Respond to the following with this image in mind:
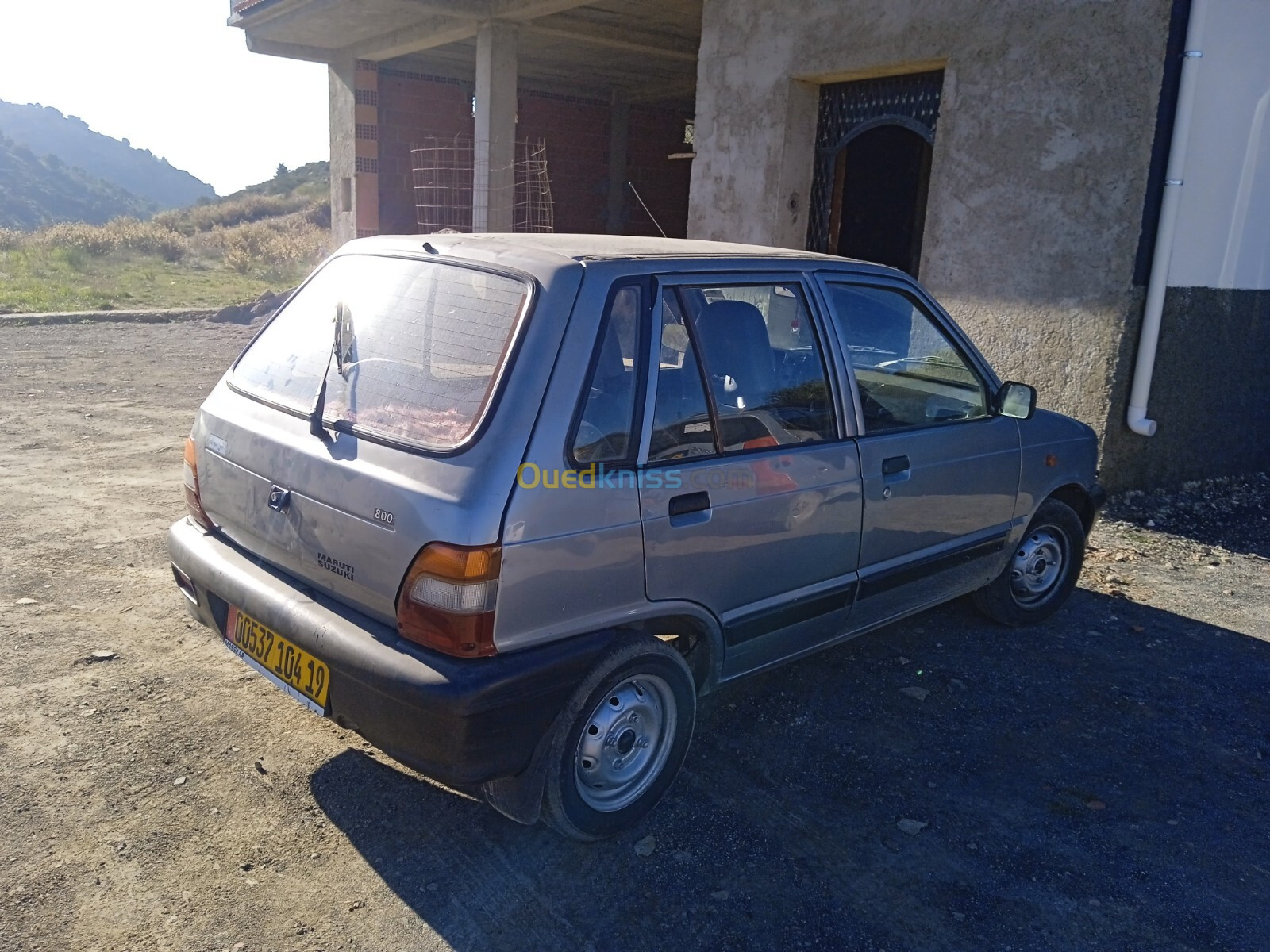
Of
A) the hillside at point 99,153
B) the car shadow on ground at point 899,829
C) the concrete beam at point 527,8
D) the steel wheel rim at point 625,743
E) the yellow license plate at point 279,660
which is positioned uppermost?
the hillside at point 99,153

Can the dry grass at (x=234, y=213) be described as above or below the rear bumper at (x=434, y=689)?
above

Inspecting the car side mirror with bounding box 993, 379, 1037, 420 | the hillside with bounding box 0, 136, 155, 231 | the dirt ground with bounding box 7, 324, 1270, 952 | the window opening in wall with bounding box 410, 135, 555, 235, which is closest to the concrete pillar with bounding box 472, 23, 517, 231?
the window opening in wall with bounding box 410, 135, 555, 235

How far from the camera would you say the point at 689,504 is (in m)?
3.01

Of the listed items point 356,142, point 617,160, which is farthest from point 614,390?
point 617,160

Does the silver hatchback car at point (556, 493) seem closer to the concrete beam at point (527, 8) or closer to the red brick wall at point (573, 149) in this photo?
the concrete beam at point (527, 8)

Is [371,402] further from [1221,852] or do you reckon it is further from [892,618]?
[1221,852]

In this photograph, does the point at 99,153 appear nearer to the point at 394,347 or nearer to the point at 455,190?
the point at 455,190

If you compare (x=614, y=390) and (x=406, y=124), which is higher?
(x=406, y=124)

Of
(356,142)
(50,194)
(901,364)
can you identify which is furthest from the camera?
(50,194)

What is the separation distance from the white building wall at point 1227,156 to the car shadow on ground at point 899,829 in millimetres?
3406

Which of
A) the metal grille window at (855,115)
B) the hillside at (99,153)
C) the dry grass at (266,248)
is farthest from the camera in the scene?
the hillside at (99,153)

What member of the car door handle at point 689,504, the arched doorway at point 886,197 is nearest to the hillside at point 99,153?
the arched doorway at point 886,197

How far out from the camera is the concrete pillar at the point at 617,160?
1700 cm

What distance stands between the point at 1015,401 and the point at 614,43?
9.58m
